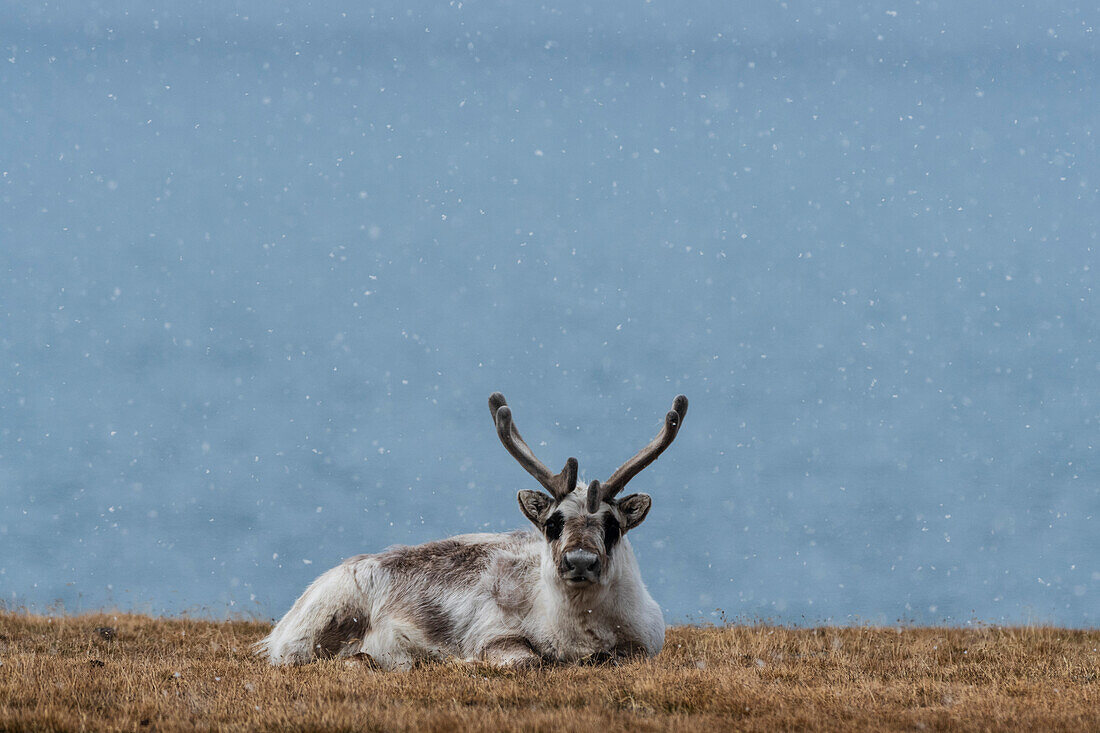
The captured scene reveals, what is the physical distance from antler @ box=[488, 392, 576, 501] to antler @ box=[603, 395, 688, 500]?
0.44 meters

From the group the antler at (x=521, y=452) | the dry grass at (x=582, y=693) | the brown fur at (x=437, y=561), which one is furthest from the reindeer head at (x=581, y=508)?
the brown fur at (x=437, y=561)

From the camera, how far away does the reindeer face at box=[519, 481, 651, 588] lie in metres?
9.42

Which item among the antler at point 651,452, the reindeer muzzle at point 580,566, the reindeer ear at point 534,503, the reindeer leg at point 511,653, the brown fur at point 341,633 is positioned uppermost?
the antler at point 651,452

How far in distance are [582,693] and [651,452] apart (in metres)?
3.19

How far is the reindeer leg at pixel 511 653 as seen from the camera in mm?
9461

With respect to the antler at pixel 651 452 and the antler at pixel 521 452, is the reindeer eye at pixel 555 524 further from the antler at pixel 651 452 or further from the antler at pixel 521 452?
the antler at pixel 651 452

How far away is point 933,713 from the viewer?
736 centimetres

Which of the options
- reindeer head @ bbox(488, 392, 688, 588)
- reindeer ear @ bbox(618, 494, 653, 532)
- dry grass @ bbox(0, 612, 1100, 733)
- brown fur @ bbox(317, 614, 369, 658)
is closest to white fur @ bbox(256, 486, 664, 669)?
brown fur @ bbox(317, 614, 369, 658)

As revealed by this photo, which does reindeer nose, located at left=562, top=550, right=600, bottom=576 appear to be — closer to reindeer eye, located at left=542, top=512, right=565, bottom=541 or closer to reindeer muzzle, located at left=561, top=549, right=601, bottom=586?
reindeer muzzle, located at left=561, top=549, right=601, bottom=586

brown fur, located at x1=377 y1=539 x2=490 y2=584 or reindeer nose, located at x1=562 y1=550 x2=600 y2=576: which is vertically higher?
brown fur, located at x1=377 y1=539 x2=490 y2=584

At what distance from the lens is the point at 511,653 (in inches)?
384

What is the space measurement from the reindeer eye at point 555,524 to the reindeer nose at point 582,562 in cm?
53

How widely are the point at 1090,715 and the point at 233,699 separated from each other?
596 centimetres

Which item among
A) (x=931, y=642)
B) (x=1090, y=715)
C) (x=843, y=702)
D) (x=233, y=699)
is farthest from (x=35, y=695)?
(x=931, y=642)
